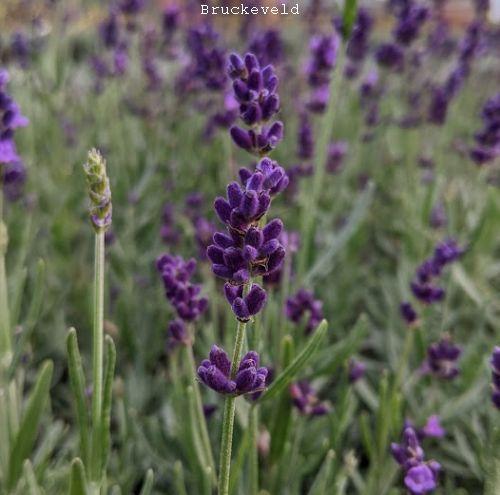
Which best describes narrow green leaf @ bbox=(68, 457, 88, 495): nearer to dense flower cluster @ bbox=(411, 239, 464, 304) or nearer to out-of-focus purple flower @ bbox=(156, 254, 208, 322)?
out-of-focus purple flower @ bbox=(156, 254, 208, 322)

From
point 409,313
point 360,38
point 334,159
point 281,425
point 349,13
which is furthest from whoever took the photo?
point 360,38

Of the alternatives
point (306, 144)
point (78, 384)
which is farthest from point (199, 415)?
point (306, 144)

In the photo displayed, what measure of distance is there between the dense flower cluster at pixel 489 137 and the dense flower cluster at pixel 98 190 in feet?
5.67

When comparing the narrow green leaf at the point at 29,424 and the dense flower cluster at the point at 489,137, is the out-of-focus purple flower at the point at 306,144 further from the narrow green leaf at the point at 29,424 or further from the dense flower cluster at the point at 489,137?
the narrow green leaf at the point at 29,424

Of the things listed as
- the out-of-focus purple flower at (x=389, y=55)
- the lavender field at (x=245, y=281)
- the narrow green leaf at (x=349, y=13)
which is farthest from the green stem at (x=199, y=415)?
the out-of-focus purple flower at (x=389, y=55)

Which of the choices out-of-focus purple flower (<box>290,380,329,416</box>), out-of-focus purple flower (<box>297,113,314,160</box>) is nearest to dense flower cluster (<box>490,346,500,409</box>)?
out-of-focus purple flower (<box>290,380,329,416</box>)

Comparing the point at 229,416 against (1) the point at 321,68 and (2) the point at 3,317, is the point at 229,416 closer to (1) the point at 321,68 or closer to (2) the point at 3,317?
(2) the point at 3,317

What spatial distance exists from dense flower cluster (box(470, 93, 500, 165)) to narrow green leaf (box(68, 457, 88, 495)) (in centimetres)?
188

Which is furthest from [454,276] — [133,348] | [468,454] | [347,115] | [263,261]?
[347,115]

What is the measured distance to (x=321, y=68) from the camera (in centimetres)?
251

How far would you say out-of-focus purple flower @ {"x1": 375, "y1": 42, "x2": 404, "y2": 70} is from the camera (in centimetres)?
299

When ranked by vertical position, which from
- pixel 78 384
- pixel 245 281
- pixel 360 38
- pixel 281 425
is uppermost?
pixel 360 38

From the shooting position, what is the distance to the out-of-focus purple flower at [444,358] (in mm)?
1885

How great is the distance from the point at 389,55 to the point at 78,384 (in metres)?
2.36
